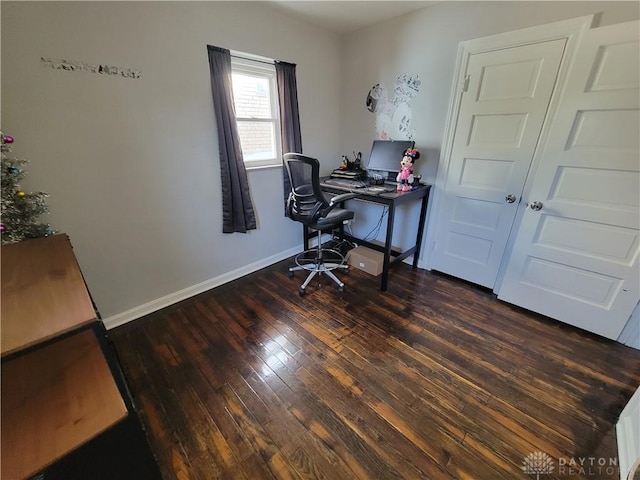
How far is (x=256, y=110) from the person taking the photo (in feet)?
8.26

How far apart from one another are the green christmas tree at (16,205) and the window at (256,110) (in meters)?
1.46

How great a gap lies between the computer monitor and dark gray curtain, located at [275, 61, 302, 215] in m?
0.78

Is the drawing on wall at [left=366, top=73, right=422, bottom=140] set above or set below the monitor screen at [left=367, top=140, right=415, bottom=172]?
above

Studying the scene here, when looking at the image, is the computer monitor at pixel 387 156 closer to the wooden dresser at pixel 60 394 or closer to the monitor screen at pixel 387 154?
the monitor screen at pixel 387 154

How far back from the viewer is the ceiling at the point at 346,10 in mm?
2156

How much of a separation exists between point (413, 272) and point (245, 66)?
99.2 inches

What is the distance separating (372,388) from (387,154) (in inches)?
81.9

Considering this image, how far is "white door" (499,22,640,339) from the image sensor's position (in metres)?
1.58

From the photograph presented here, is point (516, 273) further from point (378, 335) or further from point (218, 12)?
point (218, 12)

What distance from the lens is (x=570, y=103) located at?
1.72m

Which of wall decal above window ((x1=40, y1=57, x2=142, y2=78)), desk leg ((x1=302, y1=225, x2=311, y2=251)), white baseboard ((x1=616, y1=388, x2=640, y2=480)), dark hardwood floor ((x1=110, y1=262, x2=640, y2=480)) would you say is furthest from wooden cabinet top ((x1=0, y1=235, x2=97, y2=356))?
white baseboard ((x1=616, y1=388, x2=640, y2=480))

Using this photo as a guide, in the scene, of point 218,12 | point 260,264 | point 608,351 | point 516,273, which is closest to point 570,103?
point 516,273

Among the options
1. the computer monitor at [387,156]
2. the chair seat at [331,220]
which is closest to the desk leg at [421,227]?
the computer monitor at [387,156]

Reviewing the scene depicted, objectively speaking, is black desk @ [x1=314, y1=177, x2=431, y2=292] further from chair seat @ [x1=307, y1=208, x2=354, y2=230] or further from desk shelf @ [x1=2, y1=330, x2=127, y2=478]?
desk shelf @ [x1=2, y1=330, x2=127, y2=478]
